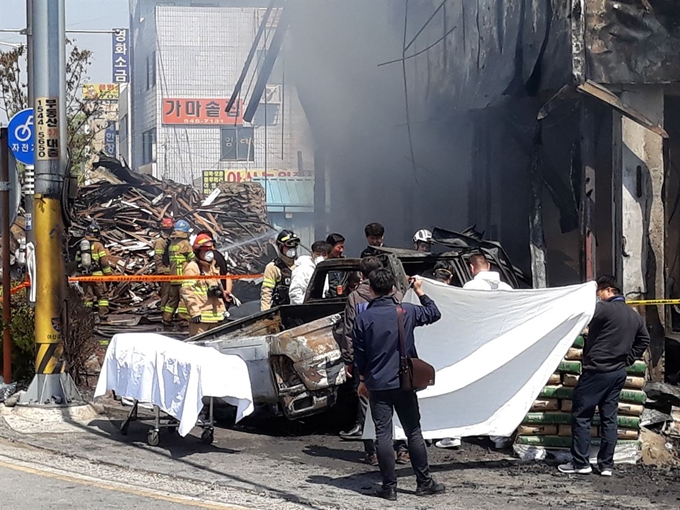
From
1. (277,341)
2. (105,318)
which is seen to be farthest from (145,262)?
(277,341)

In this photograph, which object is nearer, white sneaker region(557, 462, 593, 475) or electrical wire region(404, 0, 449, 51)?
white sneaker region(557, 462, 593, 475)

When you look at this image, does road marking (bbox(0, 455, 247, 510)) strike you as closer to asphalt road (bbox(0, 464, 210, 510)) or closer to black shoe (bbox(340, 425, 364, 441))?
asphalt road (bbox(0, 464, 210, 510))

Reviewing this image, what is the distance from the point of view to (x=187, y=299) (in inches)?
455

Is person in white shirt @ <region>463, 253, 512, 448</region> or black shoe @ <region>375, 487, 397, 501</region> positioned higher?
person in white shirt @ <region>463, 253, 512, 448</region>

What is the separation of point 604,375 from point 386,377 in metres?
1.93

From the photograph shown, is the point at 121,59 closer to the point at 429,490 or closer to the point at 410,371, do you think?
the point at 410,371

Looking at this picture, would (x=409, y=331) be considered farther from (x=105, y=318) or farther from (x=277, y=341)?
(x=105, y=318)

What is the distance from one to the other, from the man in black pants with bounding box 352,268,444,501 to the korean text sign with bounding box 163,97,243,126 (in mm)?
49759

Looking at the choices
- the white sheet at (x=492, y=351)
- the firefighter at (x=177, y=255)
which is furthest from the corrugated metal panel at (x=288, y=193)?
the white sheet at (x=492, y=351)

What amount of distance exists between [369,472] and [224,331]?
2964 mm

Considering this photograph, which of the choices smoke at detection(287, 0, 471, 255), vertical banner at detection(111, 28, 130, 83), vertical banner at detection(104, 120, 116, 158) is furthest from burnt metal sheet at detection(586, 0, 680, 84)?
vertical banner at detection(104, 120, 116, 158)

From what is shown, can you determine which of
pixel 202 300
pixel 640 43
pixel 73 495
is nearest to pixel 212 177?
pixel 202 300

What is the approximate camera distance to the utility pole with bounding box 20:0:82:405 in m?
9.59

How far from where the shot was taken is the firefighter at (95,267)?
731 inches
